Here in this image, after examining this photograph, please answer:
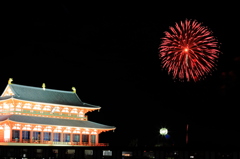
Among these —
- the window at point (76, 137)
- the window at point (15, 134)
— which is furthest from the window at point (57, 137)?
the window at point (15, 134)

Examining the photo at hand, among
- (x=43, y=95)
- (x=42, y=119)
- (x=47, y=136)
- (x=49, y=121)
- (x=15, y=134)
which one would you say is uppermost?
(x=43, y=95)

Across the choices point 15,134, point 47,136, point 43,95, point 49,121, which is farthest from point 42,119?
point 15,134

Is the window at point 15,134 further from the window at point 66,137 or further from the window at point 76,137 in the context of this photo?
the window at point 76,137

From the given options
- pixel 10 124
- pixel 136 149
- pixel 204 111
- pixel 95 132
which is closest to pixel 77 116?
pixel 95 132

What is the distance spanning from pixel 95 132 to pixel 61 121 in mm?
7133

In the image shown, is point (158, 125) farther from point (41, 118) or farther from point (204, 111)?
point (41, 118)

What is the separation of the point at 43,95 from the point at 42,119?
4.60 metres

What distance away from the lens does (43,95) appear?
226 ft

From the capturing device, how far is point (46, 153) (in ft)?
132

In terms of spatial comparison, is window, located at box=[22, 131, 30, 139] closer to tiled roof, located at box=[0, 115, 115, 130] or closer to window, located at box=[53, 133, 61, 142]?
tiled roof, located at box=[0, 115, 115, 130]

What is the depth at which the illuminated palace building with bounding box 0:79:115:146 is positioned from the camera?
205 ft

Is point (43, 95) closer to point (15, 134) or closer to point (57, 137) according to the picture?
point (57, 137)

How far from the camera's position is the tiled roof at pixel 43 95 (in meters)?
65.6

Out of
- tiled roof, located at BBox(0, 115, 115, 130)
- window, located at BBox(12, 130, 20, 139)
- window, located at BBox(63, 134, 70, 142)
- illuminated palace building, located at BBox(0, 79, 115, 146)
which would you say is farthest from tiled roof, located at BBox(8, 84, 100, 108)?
window, located at BBox(63, 134, 70, 142)
